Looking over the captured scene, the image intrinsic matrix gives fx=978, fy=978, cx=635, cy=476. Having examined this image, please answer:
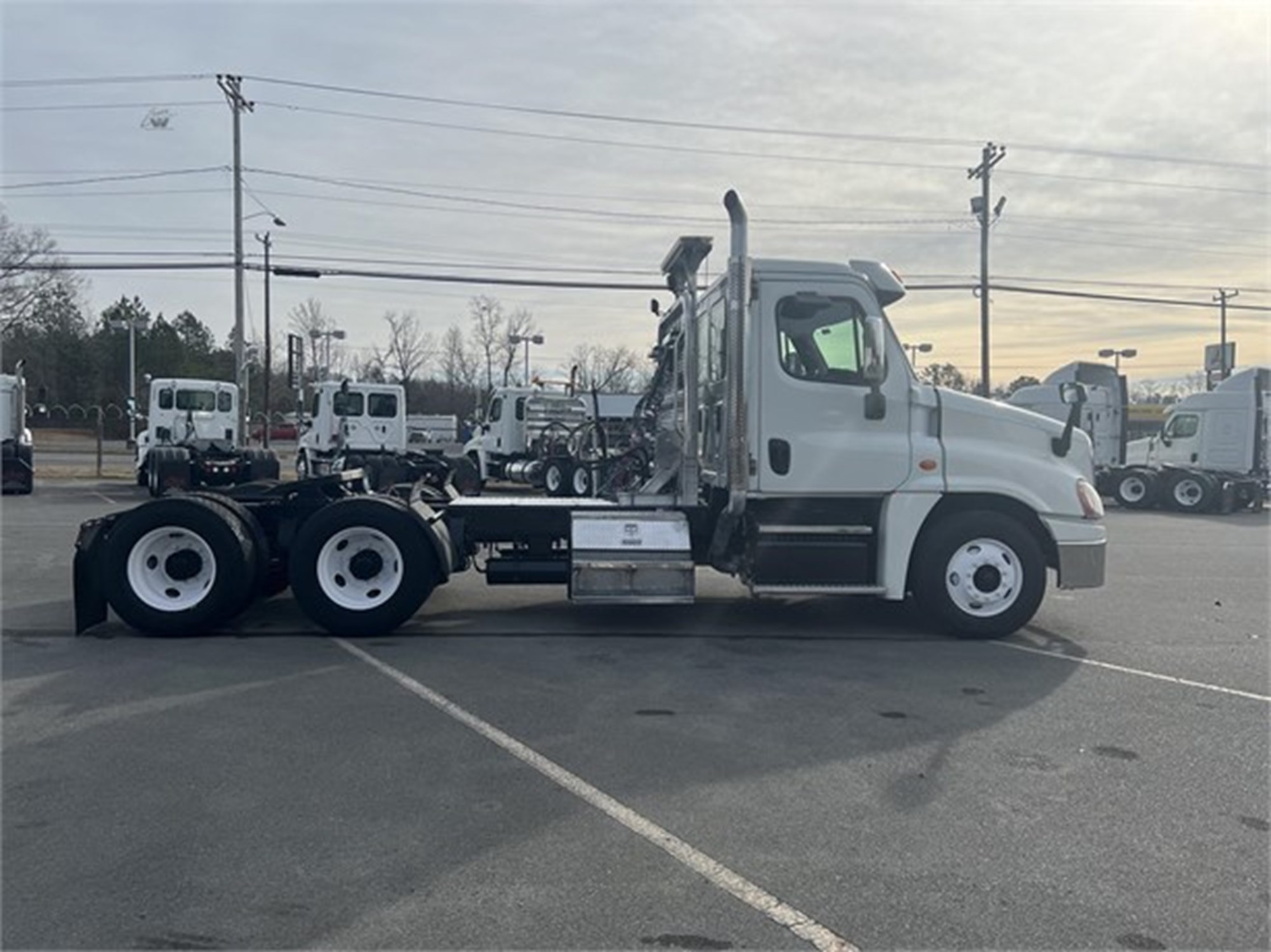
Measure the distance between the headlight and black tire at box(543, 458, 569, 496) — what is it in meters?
12.6

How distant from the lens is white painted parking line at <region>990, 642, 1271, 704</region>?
21.7 feet

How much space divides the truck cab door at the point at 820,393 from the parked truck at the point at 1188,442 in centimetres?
1929

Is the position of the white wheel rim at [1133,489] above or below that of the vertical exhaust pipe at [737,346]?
below

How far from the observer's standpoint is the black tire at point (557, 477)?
2021 cm

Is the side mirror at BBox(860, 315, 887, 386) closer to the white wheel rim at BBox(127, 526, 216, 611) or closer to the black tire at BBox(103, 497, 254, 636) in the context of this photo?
the black tire at BBox(103, 497, 254, 636)

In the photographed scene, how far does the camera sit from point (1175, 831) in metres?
4.30

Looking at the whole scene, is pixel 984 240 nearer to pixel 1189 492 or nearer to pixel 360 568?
pixel 1189 492

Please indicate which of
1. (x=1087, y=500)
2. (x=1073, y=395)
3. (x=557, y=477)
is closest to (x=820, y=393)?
(x=1087, y=500)

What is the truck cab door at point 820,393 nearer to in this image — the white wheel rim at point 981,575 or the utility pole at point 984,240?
the white wheel rim at point 981,575

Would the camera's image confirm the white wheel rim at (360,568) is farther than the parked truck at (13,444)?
No

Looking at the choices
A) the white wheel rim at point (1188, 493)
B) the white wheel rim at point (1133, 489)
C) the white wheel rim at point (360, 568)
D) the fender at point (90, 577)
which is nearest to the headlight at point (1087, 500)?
the white wheel rim at point (360, 568)

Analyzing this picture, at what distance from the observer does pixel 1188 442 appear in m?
26.2

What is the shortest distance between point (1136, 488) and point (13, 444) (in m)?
27.8

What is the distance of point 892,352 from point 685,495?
2.16 m
